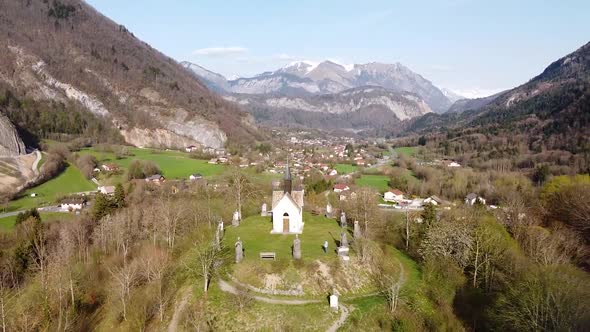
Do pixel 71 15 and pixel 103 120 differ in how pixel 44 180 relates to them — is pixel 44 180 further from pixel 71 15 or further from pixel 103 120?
pixel 71 15

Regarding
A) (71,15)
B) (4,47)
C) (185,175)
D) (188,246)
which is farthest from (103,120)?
(188,246)

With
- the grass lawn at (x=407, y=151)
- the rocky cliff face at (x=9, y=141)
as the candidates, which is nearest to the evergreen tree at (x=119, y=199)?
the rocky cliff face at (x=9, y=141)

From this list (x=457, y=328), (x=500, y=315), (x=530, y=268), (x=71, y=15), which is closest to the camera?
(x=500, y=315)

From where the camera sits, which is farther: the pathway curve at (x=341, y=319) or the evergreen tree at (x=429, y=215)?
the evergreen tree at (x=429, y=215)

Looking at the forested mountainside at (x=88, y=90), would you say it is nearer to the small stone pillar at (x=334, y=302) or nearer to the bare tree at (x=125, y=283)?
the bare tree at (x=125, y=283)

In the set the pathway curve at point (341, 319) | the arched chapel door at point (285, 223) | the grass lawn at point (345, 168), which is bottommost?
the grass lawn at point (345, 168)

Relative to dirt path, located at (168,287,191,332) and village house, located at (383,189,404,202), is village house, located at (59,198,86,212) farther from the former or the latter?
village house, located at (383,189,404,202)
